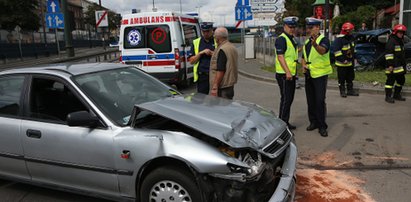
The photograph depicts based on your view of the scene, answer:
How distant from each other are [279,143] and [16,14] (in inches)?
1748

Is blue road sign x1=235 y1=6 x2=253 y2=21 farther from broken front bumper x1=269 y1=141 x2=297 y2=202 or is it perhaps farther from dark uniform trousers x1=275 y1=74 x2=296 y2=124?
broken front bumper x1=269 y1=141 x2=297 y2=202

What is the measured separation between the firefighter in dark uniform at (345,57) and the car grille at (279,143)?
20.5 ft

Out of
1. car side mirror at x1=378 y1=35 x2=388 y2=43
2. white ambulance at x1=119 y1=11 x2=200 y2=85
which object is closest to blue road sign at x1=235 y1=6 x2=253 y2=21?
car side mirror at x1=378 y1=35 x2=388 y2=43

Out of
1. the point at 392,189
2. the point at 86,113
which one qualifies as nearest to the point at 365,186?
the point at 392,189

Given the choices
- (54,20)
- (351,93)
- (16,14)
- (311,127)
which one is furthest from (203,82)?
(16,14)

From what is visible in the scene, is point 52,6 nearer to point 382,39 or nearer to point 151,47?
point 151,47

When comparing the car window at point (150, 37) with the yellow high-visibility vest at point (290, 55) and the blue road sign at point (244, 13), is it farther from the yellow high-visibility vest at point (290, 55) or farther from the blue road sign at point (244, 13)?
the blue road sign at point (244, 13)

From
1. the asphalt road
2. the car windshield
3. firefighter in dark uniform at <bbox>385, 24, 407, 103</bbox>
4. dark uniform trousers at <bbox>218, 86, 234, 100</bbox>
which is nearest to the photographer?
the car windshield

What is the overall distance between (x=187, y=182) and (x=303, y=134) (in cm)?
363

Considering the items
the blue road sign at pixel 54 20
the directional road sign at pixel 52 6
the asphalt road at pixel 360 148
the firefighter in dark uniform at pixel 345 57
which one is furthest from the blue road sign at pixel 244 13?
the directional road sign at pixel 52 6

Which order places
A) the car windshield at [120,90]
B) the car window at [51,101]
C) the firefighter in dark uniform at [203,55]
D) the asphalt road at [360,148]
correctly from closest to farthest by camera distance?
the car windshield at [120,90]
the car window at [51,101]
the asphalt road at [360,148]
the firefighter in dark uniform at [203,55]

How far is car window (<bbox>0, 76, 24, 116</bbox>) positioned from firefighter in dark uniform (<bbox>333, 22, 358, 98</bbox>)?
24.9 feet

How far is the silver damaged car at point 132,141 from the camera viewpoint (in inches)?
121

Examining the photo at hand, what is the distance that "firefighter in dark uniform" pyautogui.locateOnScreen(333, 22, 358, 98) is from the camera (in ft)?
30.8
